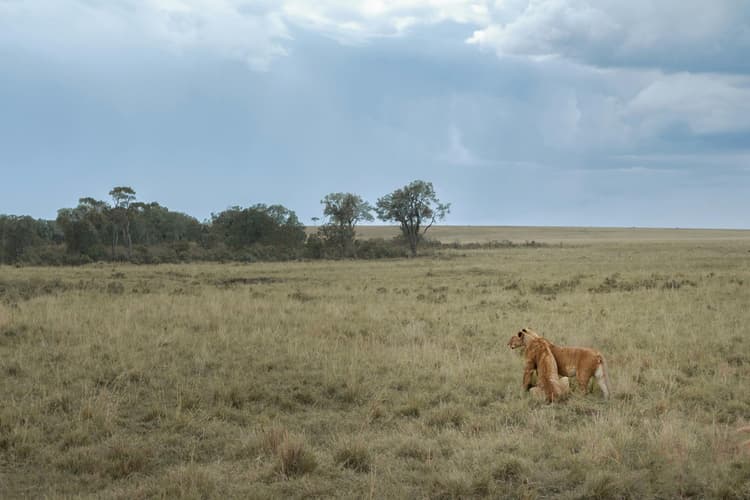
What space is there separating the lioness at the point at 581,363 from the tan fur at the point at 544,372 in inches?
6.2

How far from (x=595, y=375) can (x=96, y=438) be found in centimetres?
638

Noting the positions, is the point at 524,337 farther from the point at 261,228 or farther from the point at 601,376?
the point at 261,228

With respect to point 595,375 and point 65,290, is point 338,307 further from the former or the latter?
point 65,290

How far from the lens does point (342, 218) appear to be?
65500mm

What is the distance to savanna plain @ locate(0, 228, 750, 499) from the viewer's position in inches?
221

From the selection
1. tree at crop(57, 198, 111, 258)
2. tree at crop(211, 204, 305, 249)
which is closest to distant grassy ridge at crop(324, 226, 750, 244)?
tree at crop(211, 204, 305, 249)

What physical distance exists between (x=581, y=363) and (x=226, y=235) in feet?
222

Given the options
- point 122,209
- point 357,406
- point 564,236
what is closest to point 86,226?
point 122,209

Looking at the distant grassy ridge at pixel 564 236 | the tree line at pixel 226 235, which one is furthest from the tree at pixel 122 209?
the distant grassy ridge at pixel 564 236

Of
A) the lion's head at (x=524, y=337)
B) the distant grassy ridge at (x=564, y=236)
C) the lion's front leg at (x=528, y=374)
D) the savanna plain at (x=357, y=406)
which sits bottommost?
the savanna plain at (x=357, y=406)

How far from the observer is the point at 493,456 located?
19.8 ft

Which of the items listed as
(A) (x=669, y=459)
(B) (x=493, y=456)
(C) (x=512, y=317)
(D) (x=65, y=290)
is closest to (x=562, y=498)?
(B) (x=493, y=456)

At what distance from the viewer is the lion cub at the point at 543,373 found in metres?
8.14

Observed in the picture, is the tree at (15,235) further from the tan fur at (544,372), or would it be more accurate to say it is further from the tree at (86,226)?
the tan fur at (544,372)
